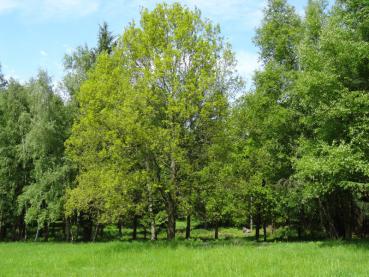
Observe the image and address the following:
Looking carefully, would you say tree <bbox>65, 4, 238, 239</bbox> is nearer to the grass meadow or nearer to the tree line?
the tree line

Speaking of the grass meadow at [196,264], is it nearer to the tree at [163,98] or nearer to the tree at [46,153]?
the tree at [163,98]

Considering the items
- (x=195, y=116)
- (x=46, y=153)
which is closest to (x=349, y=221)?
(x=195, y=116)

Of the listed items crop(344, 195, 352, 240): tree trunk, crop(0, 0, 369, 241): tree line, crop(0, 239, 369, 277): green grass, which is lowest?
crop(0, 239, 369, 277): green grass

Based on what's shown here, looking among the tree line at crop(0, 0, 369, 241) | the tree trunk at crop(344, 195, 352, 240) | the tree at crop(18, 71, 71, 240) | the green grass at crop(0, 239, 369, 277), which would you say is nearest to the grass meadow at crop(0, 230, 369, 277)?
the green grass at crop(0, 239, 369, 277)

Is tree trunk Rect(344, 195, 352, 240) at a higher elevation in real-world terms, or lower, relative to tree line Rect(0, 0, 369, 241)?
lower

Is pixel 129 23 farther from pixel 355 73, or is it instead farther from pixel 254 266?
pixel 254 266

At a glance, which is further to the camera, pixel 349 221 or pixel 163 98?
pixel 349 221

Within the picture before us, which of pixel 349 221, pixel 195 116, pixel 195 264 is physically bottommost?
pixel 195 264

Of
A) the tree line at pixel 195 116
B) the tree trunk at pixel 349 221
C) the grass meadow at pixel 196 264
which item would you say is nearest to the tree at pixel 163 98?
the tree line at pixel 195 116

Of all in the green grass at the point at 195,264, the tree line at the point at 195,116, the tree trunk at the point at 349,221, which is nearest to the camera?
the green grass at the point at 195,264

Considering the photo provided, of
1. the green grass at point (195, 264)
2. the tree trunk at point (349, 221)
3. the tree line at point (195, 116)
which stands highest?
the tree line at point (195, 116)

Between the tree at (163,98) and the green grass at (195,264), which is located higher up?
the tree at (163,98)

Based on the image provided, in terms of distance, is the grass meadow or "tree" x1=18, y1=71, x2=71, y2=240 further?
"tree" x1=18, y1=71, x2=71, y2=240

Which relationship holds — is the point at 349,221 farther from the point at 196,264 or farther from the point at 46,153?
the point at 46,153
